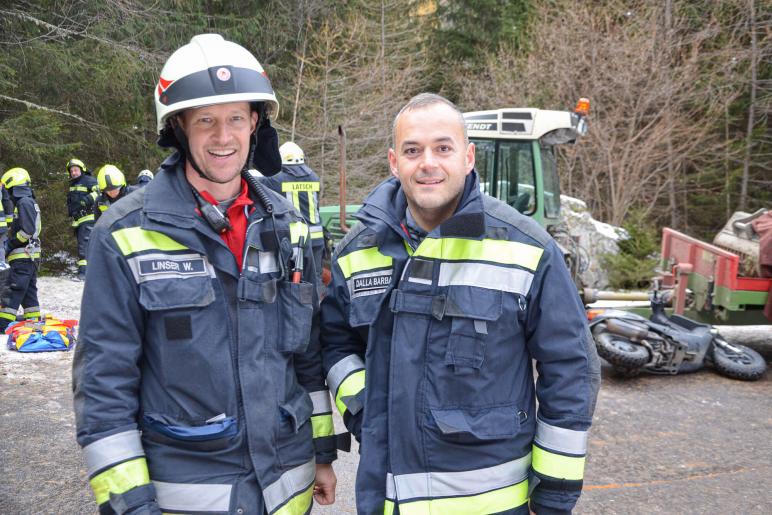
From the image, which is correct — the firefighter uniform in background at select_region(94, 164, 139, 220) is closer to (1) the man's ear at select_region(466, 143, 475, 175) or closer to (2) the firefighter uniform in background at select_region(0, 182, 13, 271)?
(2) the firefighter uniform in background at select_region(0, 182, 13, 271)

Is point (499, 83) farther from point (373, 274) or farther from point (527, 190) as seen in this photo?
point (373, 274)

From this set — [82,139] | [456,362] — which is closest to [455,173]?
[456,362]

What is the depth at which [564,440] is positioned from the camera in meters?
1.94

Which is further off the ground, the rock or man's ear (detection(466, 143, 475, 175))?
man's ear (detection(466, 143, 475, 175))

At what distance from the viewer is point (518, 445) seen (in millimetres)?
2006

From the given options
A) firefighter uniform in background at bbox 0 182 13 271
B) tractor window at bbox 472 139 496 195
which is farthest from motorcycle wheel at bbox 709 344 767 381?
firefighter uniform in background at bbox 0 182 13 271

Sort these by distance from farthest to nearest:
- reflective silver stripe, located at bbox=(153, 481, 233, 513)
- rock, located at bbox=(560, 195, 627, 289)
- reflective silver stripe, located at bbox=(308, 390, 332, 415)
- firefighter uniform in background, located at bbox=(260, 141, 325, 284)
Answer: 1. rock, located at bbox=(560, 195, 627, 289)
2. firefighter uniform in background, located at bbox=(260, 141, 325, 284)
3. reflective silver stripe, located at bbox=(308, 390, 332, 415)
4. reflective silver stripe, located at bbox=(153, 481, 233, 513)

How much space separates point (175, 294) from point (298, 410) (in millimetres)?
551

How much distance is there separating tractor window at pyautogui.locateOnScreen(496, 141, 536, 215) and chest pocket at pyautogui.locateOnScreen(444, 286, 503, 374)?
597cm

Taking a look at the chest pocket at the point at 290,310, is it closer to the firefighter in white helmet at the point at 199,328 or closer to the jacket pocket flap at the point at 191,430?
the firefighter in white helmet at the point at 199,328

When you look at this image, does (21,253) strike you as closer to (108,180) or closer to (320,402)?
(108,180)

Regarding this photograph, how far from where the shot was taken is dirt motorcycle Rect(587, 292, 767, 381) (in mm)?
6055

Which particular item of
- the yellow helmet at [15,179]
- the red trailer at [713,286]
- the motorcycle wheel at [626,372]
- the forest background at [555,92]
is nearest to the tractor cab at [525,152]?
the red trailer at [713,286]

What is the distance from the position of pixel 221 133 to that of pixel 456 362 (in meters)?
1.01
